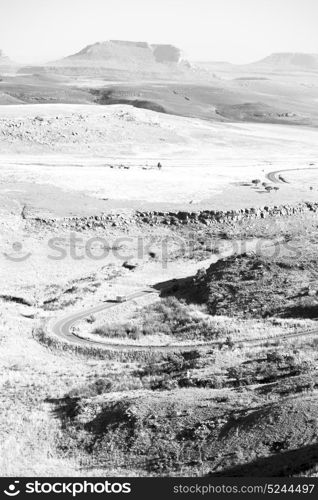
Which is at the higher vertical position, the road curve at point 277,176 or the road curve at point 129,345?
the road curve at point 277,176

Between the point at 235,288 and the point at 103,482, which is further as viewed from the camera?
the point at 235,288

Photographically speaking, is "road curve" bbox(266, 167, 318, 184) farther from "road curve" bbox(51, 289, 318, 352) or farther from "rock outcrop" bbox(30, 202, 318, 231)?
"road curve" bbox(51, 289, 318, 352)

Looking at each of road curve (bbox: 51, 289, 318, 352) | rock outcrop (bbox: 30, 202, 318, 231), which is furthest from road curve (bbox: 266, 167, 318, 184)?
road curve (bbox: 51, 289, 318, 352)

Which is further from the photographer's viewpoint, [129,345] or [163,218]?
[163,218]

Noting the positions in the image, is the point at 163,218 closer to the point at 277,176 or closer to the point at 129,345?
the point at 277,176

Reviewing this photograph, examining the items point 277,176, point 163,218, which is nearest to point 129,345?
point 163,218

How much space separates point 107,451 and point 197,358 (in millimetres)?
8229

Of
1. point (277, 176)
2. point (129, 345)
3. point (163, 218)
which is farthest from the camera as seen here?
point (277, 176)

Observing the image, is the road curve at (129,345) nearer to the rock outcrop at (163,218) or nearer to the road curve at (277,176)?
the rock outcrop at (163,218)

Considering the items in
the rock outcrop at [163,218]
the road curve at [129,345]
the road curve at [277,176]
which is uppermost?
the road curve at [277,176]

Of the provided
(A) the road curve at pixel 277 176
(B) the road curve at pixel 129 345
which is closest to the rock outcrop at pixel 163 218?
(A) the road curve at pixel 277 176

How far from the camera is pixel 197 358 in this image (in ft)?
87.2

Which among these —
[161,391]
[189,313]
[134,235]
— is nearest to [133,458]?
[161,391]

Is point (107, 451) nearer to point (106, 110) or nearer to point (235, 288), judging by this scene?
point (235, 288)
